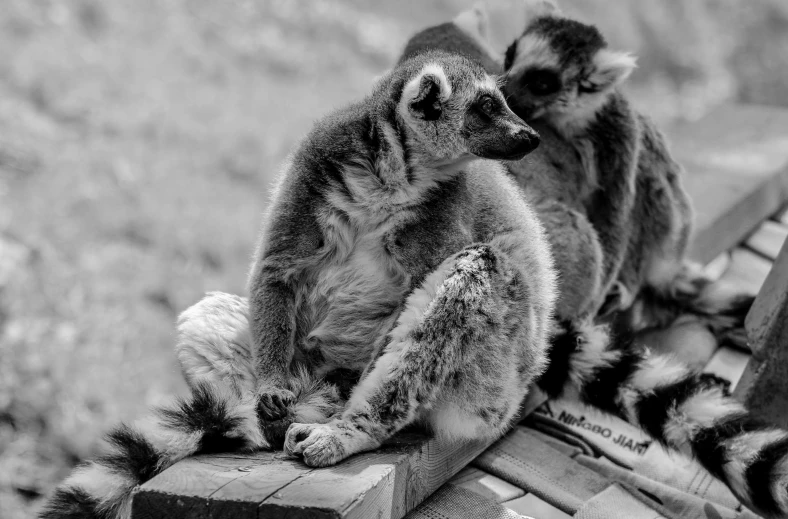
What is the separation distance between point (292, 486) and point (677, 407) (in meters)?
1.38

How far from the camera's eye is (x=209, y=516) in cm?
204

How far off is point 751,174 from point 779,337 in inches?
77.3

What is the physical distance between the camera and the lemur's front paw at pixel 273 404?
252 cm

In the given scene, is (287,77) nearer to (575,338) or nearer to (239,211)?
(239,211)

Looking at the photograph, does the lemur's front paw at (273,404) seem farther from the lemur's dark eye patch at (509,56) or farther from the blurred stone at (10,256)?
the blurred stone at (10,256)

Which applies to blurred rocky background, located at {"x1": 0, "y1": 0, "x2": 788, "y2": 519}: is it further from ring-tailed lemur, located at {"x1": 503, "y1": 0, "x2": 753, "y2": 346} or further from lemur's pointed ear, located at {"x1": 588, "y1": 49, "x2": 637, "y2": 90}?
lemur's pointed ear, located at {"x1": 588, "y1": 49, "x2": 637, "y2": 90}

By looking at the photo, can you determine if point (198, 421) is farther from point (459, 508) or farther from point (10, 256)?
point (10, 256)

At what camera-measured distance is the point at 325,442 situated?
7.67 ft

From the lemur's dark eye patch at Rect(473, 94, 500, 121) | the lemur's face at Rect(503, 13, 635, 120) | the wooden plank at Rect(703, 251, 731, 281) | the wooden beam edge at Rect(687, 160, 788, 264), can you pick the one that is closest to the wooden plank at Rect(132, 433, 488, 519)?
the lemur's dark eye patch at Rect(473, 94, 500, 121)

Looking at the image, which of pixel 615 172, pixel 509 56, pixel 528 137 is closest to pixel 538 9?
pixel 509 56

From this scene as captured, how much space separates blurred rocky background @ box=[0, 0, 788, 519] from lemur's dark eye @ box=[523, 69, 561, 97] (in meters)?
2.60

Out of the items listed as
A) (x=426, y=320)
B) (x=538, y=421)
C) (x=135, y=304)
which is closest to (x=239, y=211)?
(x=135, y=304)

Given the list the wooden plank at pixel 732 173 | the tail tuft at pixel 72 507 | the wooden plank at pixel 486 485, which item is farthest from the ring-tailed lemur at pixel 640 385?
the tail tuft at pixel 72 507

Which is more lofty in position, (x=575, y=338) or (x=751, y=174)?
(x=751, y=174)
